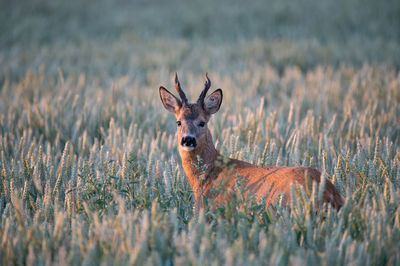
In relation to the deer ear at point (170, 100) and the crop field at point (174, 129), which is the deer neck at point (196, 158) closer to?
the crop field at point (174, 129)

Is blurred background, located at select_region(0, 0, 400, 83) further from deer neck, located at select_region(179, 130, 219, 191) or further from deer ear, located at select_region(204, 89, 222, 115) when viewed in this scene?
deer neck, located at select_region(179, 130, 219, 191)

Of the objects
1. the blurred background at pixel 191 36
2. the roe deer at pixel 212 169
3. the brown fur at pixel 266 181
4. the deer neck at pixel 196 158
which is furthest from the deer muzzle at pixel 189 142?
the blurred background at pixel 191 36

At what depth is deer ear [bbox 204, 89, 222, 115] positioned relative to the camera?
431cm

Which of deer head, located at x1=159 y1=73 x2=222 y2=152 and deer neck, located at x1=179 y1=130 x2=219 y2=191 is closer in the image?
deer head, located at x1=159 y1=73 x2=222 y2=152

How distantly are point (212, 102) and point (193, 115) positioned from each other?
29 cm

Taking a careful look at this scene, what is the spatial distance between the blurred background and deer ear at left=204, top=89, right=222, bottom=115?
5.27 metres

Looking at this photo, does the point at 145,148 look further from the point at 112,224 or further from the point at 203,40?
the point at 203,40

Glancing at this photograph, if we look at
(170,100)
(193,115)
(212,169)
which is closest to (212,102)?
(193,115)

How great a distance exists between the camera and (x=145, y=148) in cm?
501

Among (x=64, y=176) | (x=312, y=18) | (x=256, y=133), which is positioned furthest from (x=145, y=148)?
(x=312, y=18)

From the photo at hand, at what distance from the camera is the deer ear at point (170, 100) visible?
14.5 feet

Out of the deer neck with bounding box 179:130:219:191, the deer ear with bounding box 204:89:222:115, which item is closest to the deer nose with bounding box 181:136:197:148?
the deer neck with bounding box 179:130:219:191

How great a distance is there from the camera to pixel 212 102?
14.4 feet

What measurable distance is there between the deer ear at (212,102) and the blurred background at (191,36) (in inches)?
207
